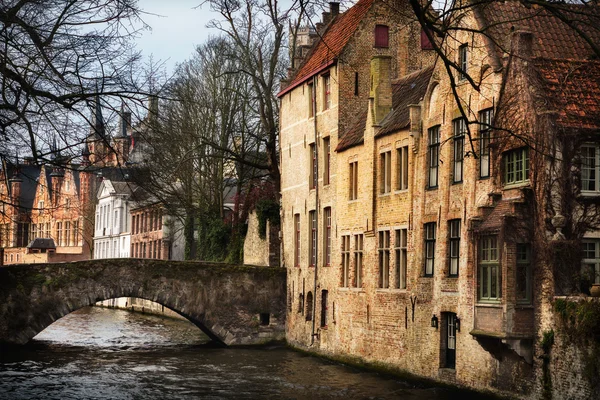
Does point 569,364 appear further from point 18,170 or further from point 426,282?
point 18,170

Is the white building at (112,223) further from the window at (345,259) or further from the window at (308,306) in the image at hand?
the window at (345,259)

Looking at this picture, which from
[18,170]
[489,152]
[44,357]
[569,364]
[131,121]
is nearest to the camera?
→ [131,121]

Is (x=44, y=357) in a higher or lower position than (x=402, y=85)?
lower

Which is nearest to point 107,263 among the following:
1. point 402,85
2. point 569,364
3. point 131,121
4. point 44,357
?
point 44,357

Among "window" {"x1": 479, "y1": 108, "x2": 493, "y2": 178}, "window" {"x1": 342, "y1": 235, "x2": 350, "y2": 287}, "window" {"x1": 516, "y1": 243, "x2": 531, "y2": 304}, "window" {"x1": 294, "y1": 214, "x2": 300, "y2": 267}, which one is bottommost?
"window" {"x1": 516, "y1": 243, "x2": 531, "y2": 304}

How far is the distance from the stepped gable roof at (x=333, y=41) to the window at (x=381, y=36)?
59 cm

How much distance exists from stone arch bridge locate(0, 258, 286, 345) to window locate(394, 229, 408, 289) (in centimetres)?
887

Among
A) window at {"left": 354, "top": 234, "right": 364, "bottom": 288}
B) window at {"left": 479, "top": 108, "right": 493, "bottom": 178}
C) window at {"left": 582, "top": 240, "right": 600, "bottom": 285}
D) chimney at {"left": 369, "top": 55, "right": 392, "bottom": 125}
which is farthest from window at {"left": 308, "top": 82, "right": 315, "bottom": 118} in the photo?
window at {"left": 582, "top": 240, "right": 600, "bottom": 285}

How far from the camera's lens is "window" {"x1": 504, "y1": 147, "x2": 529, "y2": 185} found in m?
20.1

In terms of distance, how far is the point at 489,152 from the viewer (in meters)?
21.1

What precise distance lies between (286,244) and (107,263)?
567 centimetres

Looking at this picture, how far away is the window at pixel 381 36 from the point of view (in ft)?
102

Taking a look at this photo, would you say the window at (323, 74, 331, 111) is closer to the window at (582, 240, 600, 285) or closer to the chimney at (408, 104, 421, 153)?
the chimney at (408, 104, 421, 153)

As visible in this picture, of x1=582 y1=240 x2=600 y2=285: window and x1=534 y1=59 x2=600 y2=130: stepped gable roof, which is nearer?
x1=534 y1=59 x2=600 y2=130: stepped gable roof
